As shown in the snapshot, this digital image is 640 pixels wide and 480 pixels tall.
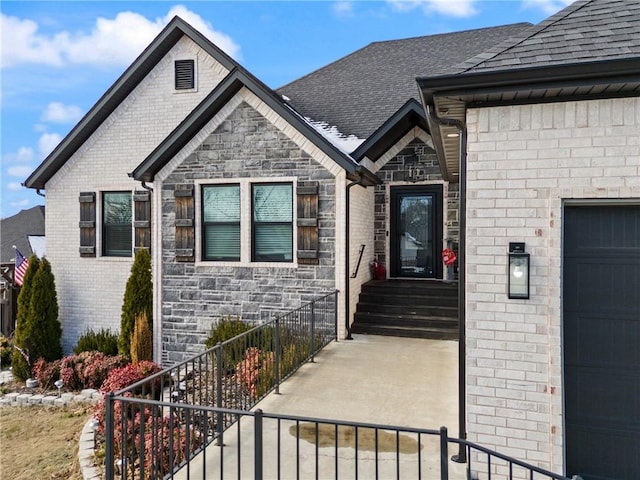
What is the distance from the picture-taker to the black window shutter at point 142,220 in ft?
36.6

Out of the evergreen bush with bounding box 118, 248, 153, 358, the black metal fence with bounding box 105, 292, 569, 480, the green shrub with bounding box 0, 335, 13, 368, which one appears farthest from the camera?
the green shrub with bounding box 0, 335, 13, 368

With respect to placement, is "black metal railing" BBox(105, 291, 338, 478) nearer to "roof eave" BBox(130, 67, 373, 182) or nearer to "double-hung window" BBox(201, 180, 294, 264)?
"double-hung window" BBox(201, 180, 294, 264)

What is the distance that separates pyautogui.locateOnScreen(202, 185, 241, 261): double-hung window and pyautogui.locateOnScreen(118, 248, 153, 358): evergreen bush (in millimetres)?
1582

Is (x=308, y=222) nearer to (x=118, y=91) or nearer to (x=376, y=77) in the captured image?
(x=376, y=77)

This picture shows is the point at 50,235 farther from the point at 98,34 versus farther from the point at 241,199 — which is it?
the point at 98,34

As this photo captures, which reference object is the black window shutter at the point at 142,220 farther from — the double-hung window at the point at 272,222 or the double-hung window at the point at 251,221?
the double-hung window at the point at 272,222

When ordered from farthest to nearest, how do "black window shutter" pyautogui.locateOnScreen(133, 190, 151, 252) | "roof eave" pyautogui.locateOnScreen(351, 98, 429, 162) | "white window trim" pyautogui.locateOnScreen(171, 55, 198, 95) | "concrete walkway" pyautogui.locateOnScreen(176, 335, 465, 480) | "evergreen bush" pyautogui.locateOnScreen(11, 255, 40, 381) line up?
1. "white window trim" pyautogui.locateOnScreen(171, 55, 198, 95)
2. "black window shutter" pyautogui.locateOnScreen(133, 190, 151, 252)
3. "evergreen bush" pyautogui.locateOnScreen(11, 255, 40, 381)
4. "roof eave" pyautogui.locateOnScreen(351, 98, 429, 162)
5. "concrete walkway" pyautogui.locateOnScreen(176, 335, 465, 480)

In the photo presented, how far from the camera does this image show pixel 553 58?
12.3 ft

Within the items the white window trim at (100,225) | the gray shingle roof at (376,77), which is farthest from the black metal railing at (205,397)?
the gray shingle roof at (376,77)

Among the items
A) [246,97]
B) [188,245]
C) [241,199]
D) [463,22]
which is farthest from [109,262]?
[463,22]

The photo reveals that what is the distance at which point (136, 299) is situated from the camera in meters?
10.3

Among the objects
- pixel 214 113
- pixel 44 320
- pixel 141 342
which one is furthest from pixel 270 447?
pixel 44 320

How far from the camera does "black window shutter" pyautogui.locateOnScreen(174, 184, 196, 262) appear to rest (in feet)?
31.9

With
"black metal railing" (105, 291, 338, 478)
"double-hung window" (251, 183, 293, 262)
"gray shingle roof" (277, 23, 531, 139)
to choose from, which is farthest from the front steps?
"gray shingle roof" (277, 23, 531, 139)
